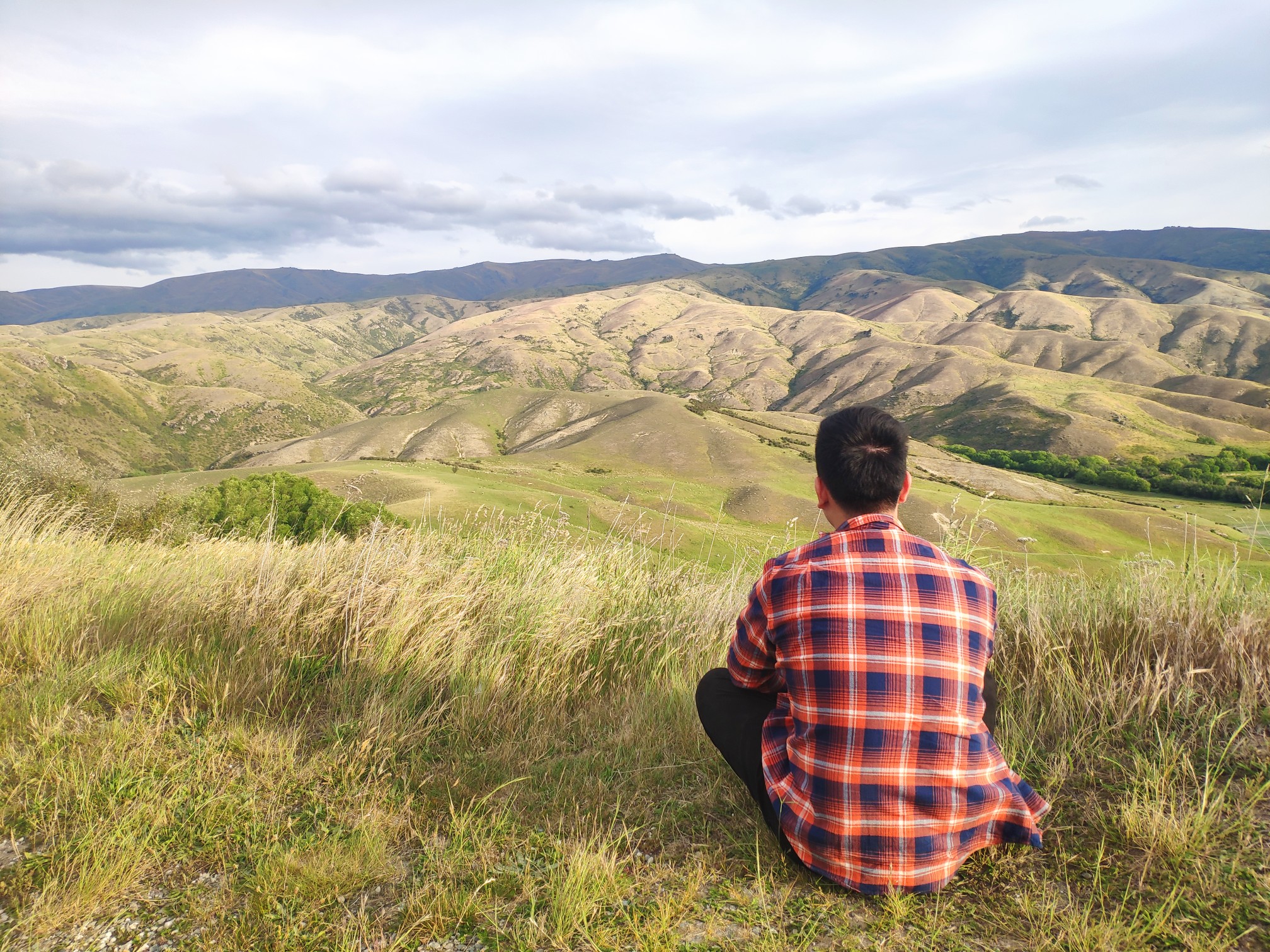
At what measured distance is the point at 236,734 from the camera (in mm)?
3334

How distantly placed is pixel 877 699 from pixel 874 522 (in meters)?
0.72

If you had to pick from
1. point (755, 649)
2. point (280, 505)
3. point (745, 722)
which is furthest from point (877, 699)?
point (280, 505)

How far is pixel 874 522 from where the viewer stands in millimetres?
2811

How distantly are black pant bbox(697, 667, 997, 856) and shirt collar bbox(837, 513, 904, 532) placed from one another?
29.3 inches

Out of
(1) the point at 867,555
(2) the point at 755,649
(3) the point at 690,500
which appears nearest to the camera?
(1) the point at 867,555

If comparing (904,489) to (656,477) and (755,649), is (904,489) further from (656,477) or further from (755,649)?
(656,477)

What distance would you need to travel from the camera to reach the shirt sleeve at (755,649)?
2.89 metres

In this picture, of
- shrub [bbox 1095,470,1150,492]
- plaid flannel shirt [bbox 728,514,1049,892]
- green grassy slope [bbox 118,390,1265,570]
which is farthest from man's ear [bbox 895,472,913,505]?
shrub [bbox 1095,470,1150,492]

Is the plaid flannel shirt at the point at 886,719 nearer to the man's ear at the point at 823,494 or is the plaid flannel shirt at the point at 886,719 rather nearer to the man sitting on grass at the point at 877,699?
the man sitting on grass at the point at 877,699

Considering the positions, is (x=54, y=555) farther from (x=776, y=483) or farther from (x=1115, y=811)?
(x=776, y=483)

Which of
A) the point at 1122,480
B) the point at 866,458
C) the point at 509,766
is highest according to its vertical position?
the point at 866,458

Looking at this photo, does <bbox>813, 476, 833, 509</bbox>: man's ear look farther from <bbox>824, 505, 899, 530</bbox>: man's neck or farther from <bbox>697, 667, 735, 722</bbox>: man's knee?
<bbox>697, 667, 735, 722</bbox>: man's knee

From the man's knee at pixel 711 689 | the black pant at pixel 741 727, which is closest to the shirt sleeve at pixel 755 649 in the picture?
the black pant at pixel 741 727

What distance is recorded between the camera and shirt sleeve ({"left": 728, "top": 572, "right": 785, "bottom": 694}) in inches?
114
